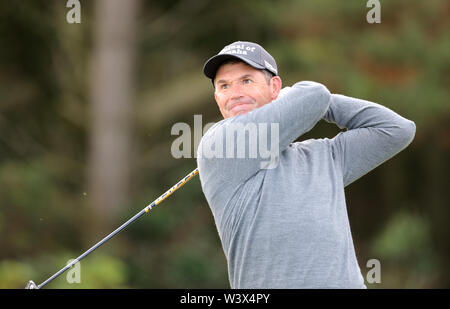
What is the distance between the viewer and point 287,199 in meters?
1.84

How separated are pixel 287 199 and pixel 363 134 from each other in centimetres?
34

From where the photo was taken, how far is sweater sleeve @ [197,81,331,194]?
6.18ft

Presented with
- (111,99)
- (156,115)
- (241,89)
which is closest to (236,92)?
(241,89)

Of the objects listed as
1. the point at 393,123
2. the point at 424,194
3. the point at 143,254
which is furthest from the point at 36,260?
the point at 393,123

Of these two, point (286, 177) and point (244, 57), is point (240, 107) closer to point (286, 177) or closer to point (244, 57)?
point (244, 57)

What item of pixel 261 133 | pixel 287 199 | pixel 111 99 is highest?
pixel 111 99

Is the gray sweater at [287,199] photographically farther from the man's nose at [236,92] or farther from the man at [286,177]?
the man's nose at [236,92]

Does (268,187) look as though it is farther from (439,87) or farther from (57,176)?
(57,176)

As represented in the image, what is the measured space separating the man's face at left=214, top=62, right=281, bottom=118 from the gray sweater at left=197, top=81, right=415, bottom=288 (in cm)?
9

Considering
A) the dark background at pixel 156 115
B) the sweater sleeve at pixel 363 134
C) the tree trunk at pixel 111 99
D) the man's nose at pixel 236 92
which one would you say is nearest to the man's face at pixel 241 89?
the man's nose at pixel 236 92

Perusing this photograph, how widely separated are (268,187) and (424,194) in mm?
7564

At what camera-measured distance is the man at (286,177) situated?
6.00ft

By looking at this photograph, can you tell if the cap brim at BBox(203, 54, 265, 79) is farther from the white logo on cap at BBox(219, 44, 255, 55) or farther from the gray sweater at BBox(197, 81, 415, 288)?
the gray sweater at BBox(197, 81, 415, 288)

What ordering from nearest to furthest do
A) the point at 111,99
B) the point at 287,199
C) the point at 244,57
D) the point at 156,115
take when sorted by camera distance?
the point at 287,199
the point at 244,57
the point at 111,99
the point at 156,115
